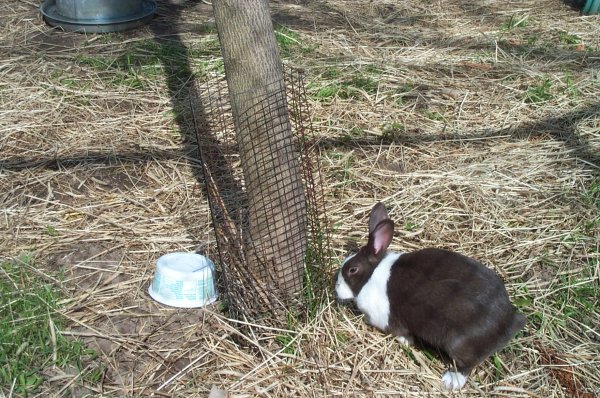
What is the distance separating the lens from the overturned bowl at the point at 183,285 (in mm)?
3498

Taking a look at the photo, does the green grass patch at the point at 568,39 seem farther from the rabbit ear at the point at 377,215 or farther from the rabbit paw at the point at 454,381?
the rabbit paw at the point at 454,381

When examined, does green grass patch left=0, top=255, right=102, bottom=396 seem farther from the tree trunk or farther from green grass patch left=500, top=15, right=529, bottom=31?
green grass patch left=500, top=15, right=529, bottom=31

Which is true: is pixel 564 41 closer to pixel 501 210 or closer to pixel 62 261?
pixel 501 210

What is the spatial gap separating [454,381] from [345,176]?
1.71m

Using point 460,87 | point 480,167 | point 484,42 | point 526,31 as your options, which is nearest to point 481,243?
point 480,167

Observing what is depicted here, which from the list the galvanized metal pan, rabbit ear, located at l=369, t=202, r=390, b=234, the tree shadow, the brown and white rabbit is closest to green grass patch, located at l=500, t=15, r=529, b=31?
the tree shadow

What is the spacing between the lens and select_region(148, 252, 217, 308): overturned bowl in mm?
3498

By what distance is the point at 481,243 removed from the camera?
3.98 m

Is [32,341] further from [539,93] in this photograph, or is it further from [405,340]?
[539,93]

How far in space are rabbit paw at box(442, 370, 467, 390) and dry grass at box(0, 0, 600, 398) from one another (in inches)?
1.9

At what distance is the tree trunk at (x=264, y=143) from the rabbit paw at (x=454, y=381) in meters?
0.81

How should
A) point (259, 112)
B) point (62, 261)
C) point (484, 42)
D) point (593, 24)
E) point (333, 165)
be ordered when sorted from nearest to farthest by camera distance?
point (259, 112) → point (62, 261) → point (333, 165) → point (484, 42) → point (593, 24)

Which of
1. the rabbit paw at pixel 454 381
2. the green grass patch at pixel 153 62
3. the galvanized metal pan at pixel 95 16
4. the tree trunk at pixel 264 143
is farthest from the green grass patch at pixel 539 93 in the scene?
the galvanized metal pan at pixel 95 16

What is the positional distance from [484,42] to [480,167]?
2.06 meters
